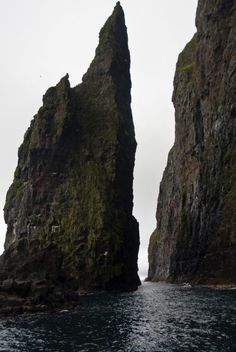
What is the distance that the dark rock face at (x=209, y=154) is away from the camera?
117 metres

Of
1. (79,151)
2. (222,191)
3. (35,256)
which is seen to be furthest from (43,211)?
(222,191)

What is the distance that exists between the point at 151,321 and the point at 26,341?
1647cm

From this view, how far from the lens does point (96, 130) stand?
145 m

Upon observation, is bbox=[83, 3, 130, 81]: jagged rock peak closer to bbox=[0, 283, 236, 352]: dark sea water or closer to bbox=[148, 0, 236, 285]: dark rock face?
bbox=[148, 0, 236, 285]: dark rock face

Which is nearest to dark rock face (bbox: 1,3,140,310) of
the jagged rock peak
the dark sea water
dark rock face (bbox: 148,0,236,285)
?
the jagged rock peak

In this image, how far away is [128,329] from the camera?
5141 centimetres

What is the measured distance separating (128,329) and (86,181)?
8524 cm

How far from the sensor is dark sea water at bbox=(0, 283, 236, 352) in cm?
4228

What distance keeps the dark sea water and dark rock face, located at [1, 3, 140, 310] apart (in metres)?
43.4

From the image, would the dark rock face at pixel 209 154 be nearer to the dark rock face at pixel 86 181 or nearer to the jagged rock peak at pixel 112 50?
the dark rock face at pixel 86 181

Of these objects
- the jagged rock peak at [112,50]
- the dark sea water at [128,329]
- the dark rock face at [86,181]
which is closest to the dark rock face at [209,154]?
the dark rock face at [86,181]

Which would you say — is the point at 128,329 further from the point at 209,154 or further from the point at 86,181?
the point at 209,154

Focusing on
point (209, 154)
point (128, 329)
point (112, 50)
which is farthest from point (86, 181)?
point (128, 329)

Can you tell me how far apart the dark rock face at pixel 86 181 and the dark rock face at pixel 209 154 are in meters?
18.1
